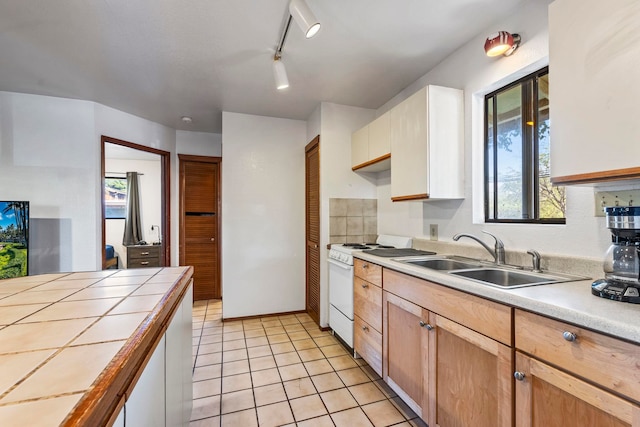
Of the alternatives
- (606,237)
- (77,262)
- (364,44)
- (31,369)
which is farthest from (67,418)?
(77,262)

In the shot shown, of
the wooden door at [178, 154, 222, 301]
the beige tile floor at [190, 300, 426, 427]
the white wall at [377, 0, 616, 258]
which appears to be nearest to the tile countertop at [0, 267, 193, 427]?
the beige tile floor at [190, 300, 426, 427]

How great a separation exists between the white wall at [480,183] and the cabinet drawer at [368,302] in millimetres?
704

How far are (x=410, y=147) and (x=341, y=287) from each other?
1351mm

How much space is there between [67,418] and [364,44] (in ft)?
7.55

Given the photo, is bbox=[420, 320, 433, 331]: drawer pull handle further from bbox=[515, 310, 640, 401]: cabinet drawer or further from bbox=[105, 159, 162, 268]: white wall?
bbox=[105, 159, 162, 268]: white wall

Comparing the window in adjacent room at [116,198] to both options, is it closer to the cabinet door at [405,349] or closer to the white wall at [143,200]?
the white wall at [143,200]

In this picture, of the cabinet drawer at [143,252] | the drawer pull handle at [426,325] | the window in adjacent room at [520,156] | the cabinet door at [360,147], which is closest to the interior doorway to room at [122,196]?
the cabinet drawer at [143,252]

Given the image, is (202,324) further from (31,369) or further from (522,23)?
(522,23)

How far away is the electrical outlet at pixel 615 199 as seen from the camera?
1194 millimetres

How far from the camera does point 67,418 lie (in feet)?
1.34

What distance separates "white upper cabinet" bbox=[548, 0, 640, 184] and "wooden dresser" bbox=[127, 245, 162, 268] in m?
5.11

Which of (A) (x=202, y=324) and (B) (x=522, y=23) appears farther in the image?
(A) (x=202, y=324)

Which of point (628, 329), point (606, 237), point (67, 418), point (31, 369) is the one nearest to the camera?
point (67, 418)

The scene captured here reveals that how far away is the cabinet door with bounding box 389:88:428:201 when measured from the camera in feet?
6.57
